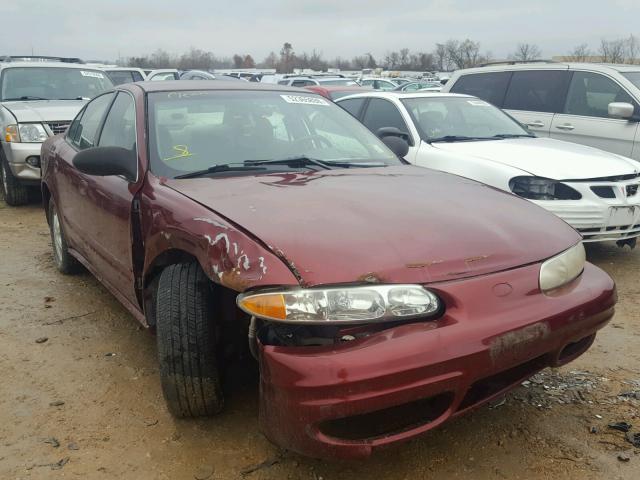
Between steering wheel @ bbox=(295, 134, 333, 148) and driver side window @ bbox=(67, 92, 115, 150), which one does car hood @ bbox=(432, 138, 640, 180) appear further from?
driver side window @ bbox=(67, 92, 115, 150)

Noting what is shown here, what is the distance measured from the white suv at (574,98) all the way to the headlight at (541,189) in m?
2.24

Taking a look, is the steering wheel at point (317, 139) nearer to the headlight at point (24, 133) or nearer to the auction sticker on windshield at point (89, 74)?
the headlight at point (24, 133)

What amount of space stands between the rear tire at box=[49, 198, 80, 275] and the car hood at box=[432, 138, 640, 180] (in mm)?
3374

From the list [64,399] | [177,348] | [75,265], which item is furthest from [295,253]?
[75,265]

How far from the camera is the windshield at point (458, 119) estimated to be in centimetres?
594

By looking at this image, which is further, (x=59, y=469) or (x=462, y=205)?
(x=462, y=205)

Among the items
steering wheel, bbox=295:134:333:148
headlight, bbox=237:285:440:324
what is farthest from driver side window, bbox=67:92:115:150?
headlight, bbox=237:285:440:324

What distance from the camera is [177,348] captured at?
238 centimetres

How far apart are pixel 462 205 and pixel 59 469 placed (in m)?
1.97

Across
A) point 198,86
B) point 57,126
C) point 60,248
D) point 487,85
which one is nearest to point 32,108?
point 57,126

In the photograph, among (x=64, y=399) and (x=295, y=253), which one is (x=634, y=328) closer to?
(x=295, y=253)

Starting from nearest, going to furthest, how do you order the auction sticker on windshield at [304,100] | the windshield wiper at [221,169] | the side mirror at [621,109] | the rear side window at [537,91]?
1. the windshield wiper at [221,169]
2. the auction sticker on windshield at [304,100]
3. the side mirror at [621,109]
4. the rear side window at [537,91]

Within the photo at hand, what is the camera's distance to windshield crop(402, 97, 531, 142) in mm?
5941

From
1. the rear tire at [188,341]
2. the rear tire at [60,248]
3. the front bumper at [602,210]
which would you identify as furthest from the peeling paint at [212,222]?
the front bumper at [602,210]
